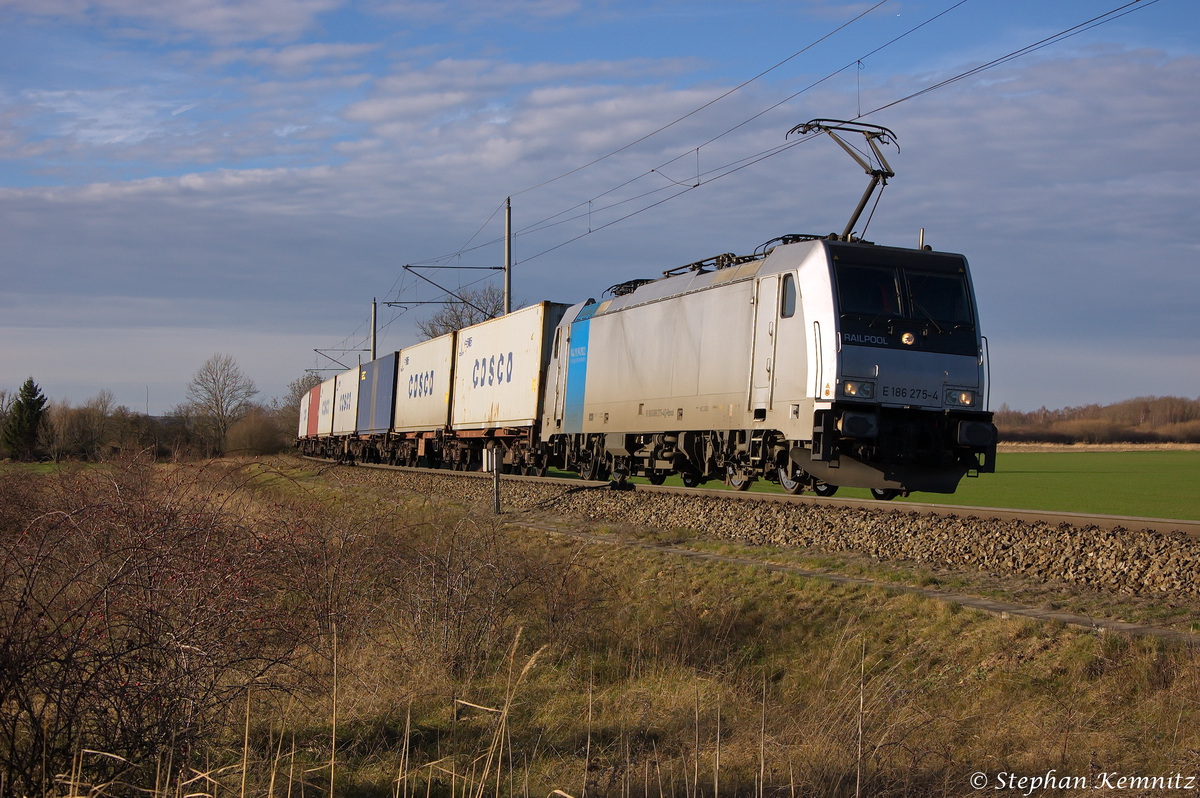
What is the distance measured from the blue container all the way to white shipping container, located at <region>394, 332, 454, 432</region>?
2.99 ft

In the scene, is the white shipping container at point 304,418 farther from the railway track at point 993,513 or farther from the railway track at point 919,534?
the railway track at point 993,513

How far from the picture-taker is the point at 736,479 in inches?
643

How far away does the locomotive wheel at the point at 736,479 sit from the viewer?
15.9 meters

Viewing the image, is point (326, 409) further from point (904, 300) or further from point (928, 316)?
point (928, 316)

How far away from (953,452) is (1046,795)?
8548 mm

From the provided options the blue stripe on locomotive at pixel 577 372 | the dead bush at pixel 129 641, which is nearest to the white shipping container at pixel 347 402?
the blue stripe on locomotive at pixel 577 372

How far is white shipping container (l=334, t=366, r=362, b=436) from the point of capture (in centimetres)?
4394

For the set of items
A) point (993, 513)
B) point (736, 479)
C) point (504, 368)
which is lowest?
point (993, 513)

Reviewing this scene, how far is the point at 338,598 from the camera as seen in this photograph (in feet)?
25.9

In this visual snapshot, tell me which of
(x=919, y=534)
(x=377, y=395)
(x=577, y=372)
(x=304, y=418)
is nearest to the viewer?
(x=919, y=534)

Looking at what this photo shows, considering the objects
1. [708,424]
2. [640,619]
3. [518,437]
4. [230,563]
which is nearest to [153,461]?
[230,563]

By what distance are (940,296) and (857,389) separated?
2.21 m

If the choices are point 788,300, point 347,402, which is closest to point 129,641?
point 788,300

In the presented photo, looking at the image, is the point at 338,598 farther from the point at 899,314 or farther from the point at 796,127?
the point at 796,127
